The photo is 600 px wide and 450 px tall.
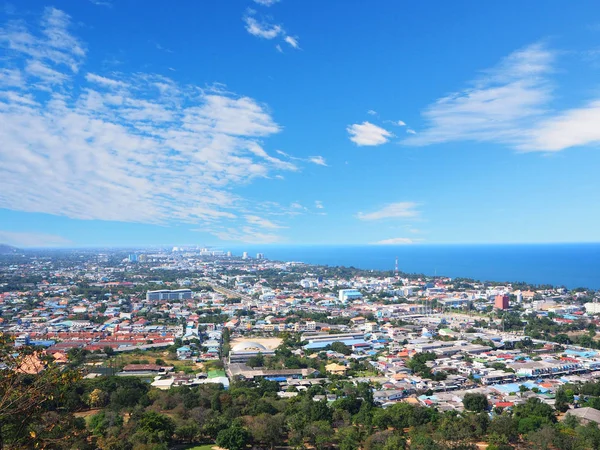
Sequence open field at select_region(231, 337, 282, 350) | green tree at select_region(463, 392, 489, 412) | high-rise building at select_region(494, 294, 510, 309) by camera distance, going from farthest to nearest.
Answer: high-rise building at select_region(494, 294, 510, 309)
open field at select_region(231, 337, 282, 350)
green tree at select_region(463, 392, 489, 412)

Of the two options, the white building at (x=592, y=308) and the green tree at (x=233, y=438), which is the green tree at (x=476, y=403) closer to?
the green tree at (x=233, y=438)

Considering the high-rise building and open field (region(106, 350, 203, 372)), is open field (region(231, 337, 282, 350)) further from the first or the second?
the high-rise building

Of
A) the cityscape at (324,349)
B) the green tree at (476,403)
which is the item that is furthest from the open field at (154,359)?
the green tree at (476,403)

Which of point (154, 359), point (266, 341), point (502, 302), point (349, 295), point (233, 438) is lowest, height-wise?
point (154, 359)

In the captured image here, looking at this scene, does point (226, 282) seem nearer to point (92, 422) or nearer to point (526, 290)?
point (526, 290)

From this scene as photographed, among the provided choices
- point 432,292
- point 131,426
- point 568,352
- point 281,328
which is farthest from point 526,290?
point 131,426

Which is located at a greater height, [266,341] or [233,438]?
[233,438]

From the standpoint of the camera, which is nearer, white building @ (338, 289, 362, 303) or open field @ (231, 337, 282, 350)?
open field @ (231, 337, 282, 350)

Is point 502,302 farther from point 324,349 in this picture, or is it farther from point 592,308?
point 324,349

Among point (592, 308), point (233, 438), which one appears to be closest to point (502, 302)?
point (592, 308)

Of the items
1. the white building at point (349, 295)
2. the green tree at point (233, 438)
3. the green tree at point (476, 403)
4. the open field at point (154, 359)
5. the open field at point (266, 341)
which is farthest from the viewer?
the white building at point (349, 295)

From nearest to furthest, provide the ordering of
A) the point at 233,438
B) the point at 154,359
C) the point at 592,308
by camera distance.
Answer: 1. the point at 233,438
2. the point at 154,359
3. the point at 592,308

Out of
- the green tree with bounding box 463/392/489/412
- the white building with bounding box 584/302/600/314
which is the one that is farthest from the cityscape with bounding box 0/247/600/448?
the white building with bounding box 584/302/600/314
